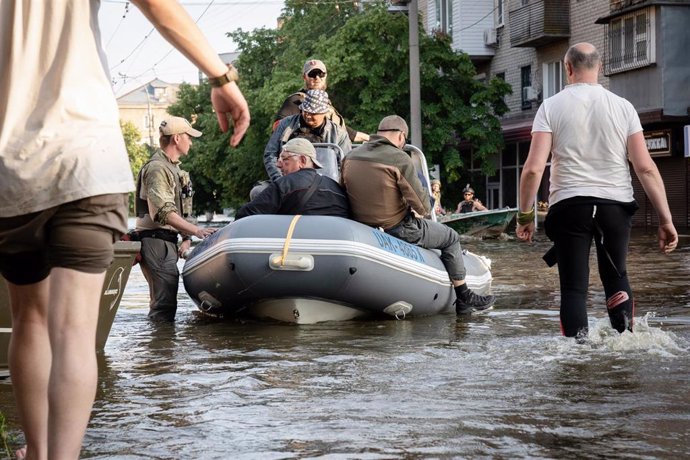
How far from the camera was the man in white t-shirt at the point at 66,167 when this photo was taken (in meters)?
3.45

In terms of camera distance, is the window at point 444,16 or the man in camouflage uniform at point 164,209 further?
A: the window at point 444,16

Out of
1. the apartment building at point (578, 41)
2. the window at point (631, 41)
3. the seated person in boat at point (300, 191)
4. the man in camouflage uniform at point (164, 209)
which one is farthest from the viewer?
the window at point (631, 41)

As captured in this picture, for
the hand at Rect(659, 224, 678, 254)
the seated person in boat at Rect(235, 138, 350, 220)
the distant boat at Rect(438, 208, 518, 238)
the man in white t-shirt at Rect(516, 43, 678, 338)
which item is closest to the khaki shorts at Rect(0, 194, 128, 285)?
the man in white t-shirt at Rect(516, 43, 678, 338)

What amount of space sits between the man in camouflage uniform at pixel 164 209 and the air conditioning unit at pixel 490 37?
3835 centimetres

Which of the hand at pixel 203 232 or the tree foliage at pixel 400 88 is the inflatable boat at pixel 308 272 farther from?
the tree foliage at pixel 400 88

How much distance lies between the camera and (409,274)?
1049cm

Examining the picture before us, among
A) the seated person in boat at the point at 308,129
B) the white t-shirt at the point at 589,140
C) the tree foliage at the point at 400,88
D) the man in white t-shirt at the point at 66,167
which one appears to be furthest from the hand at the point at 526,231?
the tree foliage at the point at 400,88

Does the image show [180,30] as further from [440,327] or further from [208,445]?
[440,327]

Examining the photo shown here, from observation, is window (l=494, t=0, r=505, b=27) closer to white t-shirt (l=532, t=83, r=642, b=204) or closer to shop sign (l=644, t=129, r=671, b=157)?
shop sign (l=644, t=129, r=671, b=157)

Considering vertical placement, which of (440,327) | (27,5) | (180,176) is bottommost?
(440,327)

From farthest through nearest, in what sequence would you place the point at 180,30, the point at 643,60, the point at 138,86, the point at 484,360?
the point at 138,86 < the point at 643,60 < the point at 484,360 < the point at 180,30

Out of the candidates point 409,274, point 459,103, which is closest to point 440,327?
point 409,274

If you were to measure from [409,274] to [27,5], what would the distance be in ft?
23.4

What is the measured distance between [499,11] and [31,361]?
152ft
